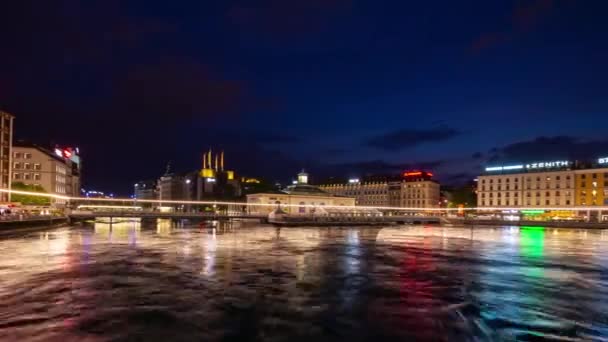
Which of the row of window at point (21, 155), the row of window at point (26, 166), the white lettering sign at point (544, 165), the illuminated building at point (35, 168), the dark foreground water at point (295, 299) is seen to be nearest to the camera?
the dark foreground water at point (295, 299)

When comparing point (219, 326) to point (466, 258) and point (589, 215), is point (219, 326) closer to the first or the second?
point (466, 258)

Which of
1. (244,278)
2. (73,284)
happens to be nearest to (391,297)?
(244,278)

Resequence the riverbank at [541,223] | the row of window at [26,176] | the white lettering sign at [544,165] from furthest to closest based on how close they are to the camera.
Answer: the white lettering sign at [544,165] < the row of window at [26,176] < the riverbank at [541,223]

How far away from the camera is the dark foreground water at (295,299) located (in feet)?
56.2

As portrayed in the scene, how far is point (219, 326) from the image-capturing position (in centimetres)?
1770

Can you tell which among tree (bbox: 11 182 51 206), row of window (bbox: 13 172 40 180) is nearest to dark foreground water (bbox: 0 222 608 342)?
tree (bbox: 11 182 51 206)

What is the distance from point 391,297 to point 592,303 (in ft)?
30.7

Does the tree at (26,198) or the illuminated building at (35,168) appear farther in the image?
the illuminated building at (35,168)

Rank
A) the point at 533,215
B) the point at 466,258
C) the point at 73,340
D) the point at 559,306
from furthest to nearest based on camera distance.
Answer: the point at 533,215, the point at 466,258, the point at 559,306, the point at 73,340

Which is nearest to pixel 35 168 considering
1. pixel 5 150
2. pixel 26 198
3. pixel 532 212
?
pixel 5 150

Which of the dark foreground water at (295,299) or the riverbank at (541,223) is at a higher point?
the dark foreground water at (295,299)

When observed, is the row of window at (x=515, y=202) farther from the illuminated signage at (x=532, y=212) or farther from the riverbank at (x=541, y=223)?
the riverbank at (x=541, y=223)

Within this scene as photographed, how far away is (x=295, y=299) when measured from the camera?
22.7 metres

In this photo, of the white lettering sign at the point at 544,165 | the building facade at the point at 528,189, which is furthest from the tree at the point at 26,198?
the white lettering sign at the point at 544,165
